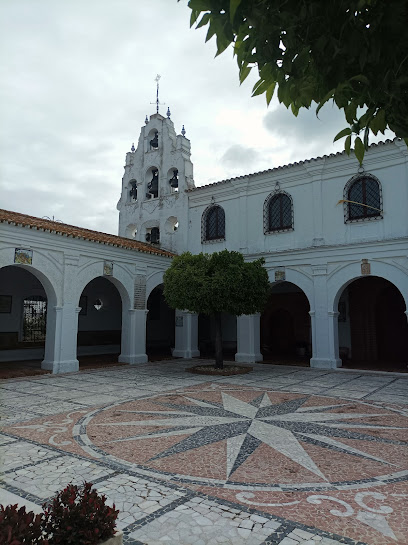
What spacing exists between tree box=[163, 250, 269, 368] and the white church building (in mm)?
2736

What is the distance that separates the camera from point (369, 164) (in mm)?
13383

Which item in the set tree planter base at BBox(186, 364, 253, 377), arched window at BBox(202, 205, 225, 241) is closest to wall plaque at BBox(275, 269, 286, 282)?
arched window at BBox(202, 205, 225, 241)

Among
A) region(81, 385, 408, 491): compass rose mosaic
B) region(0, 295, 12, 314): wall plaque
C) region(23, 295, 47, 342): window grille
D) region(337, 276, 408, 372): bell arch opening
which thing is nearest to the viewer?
region(81, 385, 408, 491): compass rose mosaic

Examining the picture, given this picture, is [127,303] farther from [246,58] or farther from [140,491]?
[246,58]

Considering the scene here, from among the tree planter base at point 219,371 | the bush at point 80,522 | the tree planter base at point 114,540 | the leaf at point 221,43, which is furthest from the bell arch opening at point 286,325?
the leaf at point 221,43

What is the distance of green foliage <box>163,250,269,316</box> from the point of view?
1197cm

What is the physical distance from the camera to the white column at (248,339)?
50.7 ft

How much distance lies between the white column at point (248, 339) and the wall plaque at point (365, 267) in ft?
14.2

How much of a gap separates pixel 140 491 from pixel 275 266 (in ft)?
39.4

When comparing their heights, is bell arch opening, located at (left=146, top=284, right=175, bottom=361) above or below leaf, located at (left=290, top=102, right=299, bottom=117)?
below

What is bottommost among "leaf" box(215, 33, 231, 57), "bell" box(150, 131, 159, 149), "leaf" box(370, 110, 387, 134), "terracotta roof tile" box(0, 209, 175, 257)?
"leaf" box(370, 110, 387, 134)

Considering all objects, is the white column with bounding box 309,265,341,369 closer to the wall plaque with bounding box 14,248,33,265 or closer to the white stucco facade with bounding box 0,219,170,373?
the white stucco facade with bounding box 0,219,170,373

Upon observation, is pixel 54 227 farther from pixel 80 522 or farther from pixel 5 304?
pixel 80 522

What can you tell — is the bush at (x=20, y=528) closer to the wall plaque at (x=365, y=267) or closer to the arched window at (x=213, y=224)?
the wall plaque at (x=365, y=267)
